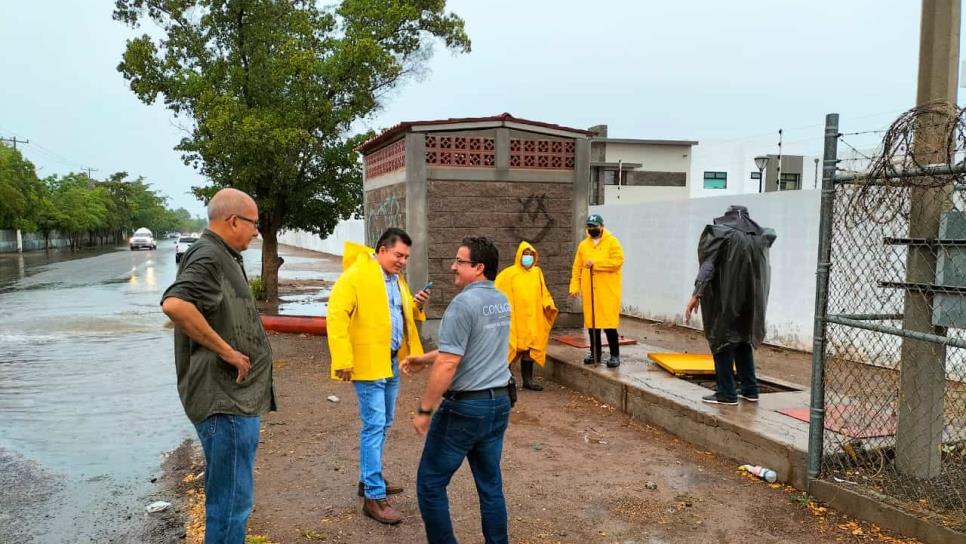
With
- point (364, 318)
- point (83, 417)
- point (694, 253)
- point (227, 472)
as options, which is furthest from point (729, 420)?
point (694, 253)

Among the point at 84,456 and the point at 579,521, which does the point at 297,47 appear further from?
the point at 579,521

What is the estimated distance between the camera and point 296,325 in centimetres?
1133

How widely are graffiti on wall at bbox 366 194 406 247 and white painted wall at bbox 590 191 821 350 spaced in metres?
4.76

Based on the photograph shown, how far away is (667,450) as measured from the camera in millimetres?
5344

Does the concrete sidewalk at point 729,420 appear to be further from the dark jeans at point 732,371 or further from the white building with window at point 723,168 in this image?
the white building with window at point 723,168

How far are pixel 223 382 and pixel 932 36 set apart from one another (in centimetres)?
431

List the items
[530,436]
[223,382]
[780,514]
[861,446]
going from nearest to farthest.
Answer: [223,382]
[780,514]
[861,446]
[530,436]

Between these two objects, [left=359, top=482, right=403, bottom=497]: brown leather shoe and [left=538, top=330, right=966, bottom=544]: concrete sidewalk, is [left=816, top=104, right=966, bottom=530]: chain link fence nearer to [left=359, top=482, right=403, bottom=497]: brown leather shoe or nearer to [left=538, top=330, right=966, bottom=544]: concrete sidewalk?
[left=538, top=330, right=966, bottom=544]: concrete sidewalk

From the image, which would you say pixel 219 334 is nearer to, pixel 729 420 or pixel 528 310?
pixel 729 420

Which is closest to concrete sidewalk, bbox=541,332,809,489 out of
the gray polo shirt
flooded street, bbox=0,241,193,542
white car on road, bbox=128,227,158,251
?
the gray polo shirt

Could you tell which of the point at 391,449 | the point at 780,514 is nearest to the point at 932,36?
the point at 780,514

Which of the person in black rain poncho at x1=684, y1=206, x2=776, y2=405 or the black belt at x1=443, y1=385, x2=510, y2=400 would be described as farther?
the person in black rain poncho at x1=684, y1=206, x2=776, y2=405

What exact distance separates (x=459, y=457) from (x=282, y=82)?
11.9 metres

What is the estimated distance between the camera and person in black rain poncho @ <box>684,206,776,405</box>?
5.30 m
